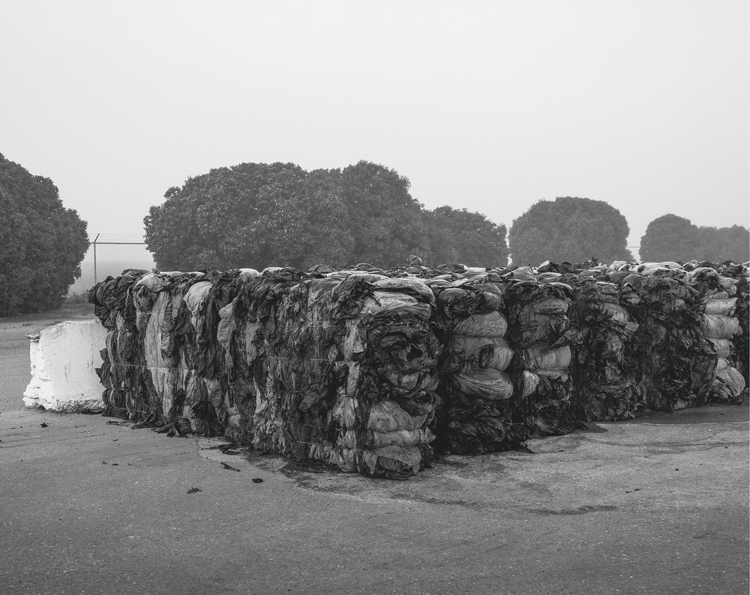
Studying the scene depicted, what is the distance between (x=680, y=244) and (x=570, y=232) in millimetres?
9881

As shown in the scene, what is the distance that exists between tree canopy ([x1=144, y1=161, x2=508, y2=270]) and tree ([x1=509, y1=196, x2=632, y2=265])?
59.7 ft

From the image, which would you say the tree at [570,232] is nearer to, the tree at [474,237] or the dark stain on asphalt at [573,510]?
the tree at [474,237]

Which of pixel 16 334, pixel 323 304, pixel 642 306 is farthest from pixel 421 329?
pixel 16 334

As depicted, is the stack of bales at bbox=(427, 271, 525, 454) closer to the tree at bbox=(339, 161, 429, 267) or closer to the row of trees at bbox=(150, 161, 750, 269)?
the row of trees at bbox=(150, 161, 750, 269)

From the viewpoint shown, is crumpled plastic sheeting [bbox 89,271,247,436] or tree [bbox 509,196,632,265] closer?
crumpled plastic sheeting [bbox 89,271,247,436]

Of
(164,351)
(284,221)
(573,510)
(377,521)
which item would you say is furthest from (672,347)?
(284,221)

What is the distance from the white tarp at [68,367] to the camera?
9062mm

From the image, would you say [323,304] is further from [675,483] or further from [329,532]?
[675,483]

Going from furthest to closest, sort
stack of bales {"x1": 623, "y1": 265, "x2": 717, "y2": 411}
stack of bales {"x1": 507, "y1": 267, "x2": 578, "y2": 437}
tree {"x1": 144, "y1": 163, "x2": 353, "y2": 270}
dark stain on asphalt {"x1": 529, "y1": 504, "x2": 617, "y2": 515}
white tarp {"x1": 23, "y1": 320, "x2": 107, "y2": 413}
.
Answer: tree {"x1": 144, "y1": 163, "x2": 353, "y2": 270} → white tarp {"x1": 23, "y1": 320, "x2": 107, "y2": 413} → stack of bales {"x1": 623, "y1": 265, "x2": 717, "y2": 411} → stack of bales {"x1": 507, "y1": 267, "x2": 578, "y2": 437} → dark stain on asphalt {"x1": 529, "y1": 504, "x2": 617, "y2": 515}

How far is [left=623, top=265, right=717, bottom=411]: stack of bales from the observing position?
8883 mm

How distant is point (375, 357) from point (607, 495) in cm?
193

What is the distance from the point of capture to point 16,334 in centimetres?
1811

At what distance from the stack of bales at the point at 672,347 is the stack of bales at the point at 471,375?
278cm

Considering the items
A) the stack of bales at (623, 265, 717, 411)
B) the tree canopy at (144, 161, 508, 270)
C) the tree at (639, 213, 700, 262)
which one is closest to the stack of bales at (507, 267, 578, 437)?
the stack of bales at (623, 265, 717, 411)
